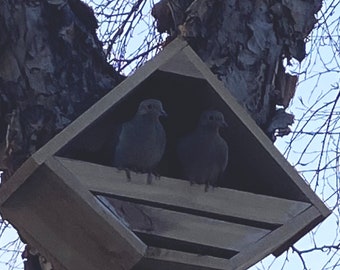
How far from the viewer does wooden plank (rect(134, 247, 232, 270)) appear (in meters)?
1.92

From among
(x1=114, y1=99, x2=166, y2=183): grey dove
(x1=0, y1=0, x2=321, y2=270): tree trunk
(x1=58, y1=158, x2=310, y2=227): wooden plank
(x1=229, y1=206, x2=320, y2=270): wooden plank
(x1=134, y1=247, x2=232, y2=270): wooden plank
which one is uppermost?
(x1=0, y1=0, x2=321, y2=270): tree trunk

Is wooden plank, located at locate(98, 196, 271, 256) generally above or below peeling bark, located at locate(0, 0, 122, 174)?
below

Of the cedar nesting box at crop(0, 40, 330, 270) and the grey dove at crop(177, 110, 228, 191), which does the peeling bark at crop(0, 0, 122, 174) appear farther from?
the grey dove at crop(177, 110, 228, 191)

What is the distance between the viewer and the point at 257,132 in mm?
2074

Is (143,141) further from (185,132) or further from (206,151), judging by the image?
(185,132)

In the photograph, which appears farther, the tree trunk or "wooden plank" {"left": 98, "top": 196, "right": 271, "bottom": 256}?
the tree trunk

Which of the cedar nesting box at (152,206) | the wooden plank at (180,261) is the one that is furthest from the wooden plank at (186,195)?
the wooden plank at (180,261)

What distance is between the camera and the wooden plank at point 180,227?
1.95 meters

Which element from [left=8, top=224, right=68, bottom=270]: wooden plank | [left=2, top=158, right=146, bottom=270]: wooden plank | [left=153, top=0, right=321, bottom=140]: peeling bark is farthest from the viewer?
[left=153, top=0, right=321, bottom=140]: peeling bark

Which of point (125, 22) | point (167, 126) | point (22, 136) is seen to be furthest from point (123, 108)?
point (125, 22)

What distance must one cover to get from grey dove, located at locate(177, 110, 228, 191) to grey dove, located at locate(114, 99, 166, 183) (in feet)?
0.17

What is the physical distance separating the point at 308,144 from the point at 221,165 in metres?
0.83

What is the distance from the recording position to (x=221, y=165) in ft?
6.95

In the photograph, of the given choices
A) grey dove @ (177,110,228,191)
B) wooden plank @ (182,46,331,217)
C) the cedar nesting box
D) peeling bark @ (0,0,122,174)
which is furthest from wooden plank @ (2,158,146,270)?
wooden plank @ (182,46,331,217)
